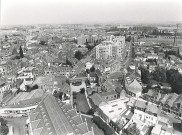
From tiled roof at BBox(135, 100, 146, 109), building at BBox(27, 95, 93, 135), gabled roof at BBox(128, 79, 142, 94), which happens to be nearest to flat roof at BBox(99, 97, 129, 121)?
tiled roof at BBox(135, 100, 146, 109)

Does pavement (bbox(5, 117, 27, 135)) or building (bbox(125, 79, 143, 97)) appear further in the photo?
building (bbox(125, 79, 143, 97))

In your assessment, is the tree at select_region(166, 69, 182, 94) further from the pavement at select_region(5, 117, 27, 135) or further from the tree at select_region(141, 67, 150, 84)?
the pavement at select_region(5, 117, 27, 135)

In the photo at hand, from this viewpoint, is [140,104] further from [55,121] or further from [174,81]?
[174,81]

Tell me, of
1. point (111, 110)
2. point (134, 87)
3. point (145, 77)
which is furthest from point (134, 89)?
point (145, 77)

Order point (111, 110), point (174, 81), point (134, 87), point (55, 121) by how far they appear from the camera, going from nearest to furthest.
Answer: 1. point (55, 121)
2. point (111, 110)
3. point (134, 87)
4. point (174, 81)

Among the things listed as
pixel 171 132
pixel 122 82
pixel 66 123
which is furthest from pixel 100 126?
pixel 122 82

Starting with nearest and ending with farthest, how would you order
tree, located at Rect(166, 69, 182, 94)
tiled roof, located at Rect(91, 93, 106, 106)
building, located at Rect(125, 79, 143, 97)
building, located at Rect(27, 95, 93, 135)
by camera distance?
building, located at Rect(27, 95, 93, 135), tiled roof, located at Rect(91, 93, 106, 106), building, located at Rect(125, 79, 143, 97), tree, located at Rect(166, 69, 182, 94)

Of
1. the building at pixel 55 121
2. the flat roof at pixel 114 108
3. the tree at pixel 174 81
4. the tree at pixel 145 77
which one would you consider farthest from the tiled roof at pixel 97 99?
the tree at pixel 174 81

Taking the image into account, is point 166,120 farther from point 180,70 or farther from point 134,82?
point 180,70
